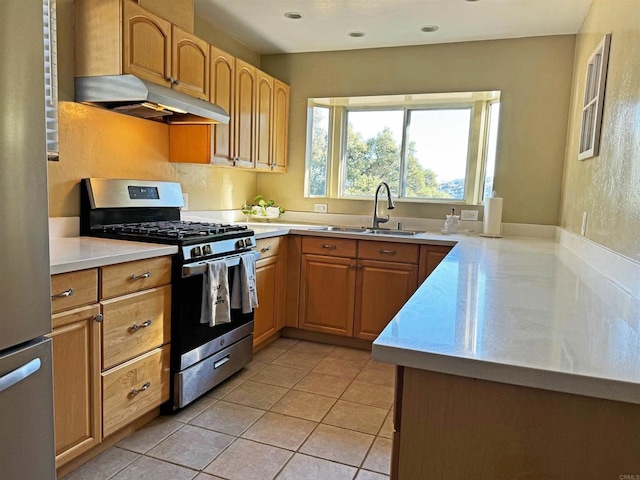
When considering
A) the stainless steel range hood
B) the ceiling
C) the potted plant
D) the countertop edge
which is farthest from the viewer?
the potted plant

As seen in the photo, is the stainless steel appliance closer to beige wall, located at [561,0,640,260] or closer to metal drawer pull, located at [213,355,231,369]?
metal drawer pull, located at [213,355,231,369]

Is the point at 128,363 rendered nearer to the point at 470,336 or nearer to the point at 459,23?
the point at 470,336

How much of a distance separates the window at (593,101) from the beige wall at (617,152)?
5 cm

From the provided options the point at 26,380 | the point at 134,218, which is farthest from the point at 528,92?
the point at 26,380

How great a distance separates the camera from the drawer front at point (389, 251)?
10.4ft

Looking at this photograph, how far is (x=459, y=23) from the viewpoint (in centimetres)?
315

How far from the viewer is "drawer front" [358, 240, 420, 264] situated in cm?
318

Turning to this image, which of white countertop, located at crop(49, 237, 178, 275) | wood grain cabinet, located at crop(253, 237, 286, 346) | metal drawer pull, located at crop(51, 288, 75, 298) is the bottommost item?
wood grain cabinet, located at crop(253, 237, 286, 346)

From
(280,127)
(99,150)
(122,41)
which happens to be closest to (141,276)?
(99,150)

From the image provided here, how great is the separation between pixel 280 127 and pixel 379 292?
5.63 ft

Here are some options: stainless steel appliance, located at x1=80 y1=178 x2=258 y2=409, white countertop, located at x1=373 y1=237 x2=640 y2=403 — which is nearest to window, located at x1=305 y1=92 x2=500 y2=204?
stainless steel appliance, located at x1=80 y1=178 x2=258 y2=409

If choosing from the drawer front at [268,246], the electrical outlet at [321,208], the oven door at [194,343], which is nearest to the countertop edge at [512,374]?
the oven door at [194,343]

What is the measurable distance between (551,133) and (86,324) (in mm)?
3338

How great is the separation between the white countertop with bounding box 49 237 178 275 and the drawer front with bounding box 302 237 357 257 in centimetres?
139
